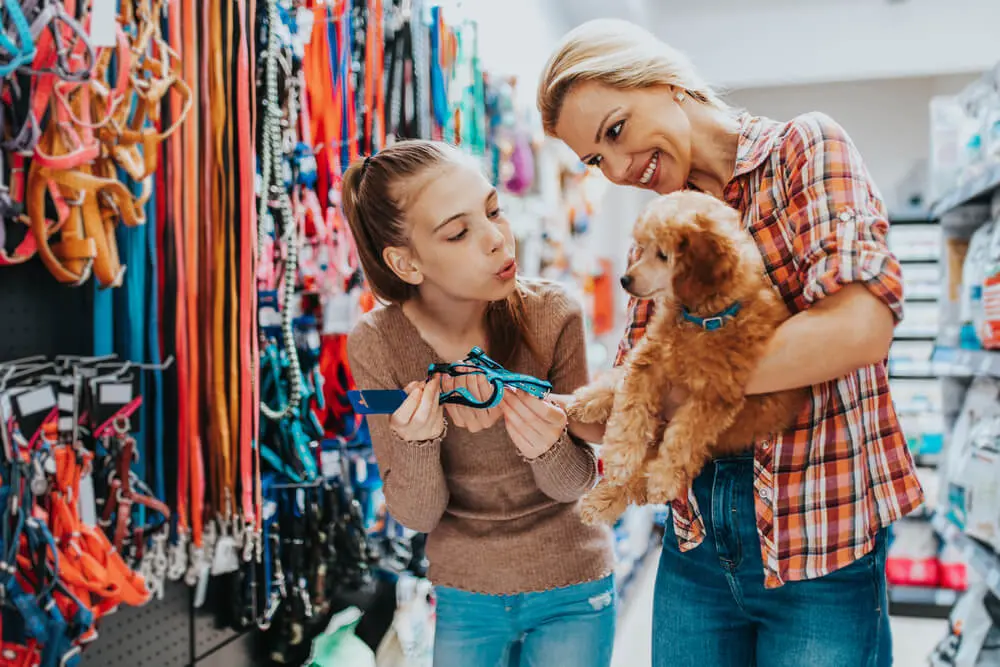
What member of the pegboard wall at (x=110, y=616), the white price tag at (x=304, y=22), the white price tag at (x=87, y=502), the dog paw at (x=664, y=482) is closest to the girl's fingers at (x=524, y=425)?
the dog paw at (x=664, y=482)

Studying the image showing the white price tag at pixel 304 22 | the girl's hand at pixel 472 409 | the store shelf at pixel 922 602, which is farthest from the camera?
the store shelf at pixel 922 602

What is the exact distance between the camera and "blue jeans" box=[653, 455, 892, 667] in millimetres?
1064

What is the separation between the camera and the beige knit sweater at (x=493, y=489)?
1352 millimetres

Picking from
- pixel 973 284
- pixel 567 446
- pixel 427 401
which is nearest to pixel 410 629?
pixel 567 446

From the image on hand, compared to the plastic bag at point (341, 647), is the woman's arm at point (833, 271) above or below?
above

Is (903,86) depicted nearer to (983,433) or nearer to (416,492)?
(983,433)

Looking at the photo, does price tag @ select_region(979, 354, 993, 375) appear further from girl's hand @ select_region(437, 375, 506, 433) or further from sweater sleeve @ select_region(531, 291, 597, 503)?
girl's hand @ select_region(437, 375, 506, 433)

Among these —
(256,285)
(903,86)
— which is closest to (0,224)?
(256,285)

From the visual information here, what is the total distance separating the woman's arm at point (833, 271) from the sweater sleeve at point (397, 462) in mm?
560

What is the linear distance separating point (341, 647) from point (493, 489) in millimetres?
1100

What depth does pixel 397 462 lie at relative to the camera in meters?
1.32

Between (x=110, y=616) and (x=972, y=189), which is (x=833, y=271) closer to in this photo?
(x=110, y=616)

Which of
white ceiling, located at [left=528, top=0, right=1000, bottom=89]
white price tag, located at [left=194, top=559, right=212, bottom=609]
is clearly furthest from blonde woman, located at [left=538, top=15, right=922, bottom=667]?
white ceiling, located at [left=528, top=0, right=1000, bottom=89]

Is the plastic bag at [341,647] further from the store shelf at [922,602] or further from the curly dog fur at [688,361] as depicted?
the store shelf at [922,602]
